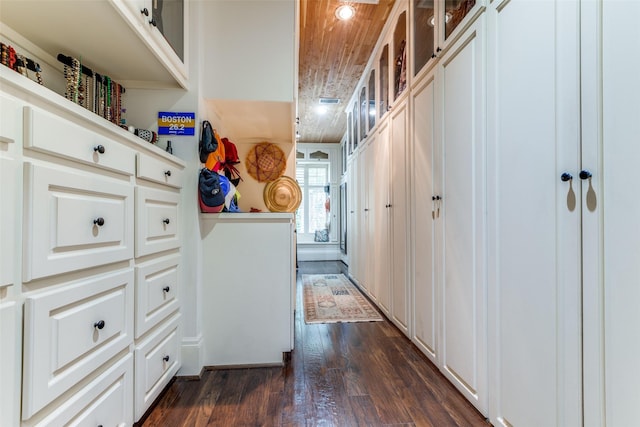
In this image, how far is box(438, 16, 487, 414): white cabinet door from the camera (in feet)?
4.52

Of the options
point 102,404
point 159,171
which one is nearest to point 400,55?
point 159,171

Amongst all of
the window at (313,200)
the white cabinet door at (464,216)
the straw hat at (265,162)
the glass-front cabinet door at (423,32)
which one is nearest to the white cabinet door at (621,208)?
the white cabinet door at (464,216)

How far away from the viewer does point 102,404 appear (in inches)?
40.6

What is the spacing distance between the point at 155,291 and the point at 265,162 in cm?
174

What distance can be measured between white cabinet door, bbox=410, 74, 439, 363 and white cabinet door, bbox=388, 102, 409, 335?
16cm

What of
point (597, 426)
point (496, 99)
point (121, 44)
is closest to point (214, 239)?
point (121, 44)

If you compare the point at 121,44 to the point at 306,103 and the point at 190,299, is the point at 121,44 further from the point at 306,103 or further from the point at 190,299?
the point at 306,103

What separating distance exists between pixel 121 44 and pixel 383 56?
2.35m

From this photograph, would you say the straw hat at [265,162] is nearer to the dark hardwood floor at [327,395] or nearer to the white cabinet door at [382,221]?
the white cabinet door at [382,221]

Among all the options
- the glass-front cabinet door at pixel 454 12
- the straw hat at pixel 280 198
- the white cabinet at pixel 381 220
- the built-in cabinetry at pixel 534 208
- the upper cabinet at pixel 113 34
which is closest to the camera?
the built-in cabinetry at pixel 534 208

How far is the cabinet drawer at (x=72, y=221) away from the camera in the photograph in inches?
30.4

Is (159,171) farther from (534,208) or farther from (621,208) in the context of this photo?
(621,208)

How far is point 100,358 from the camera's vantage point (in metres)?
1.02

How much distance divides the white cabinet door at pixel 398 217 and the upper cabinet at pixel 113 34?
5.29 ft
